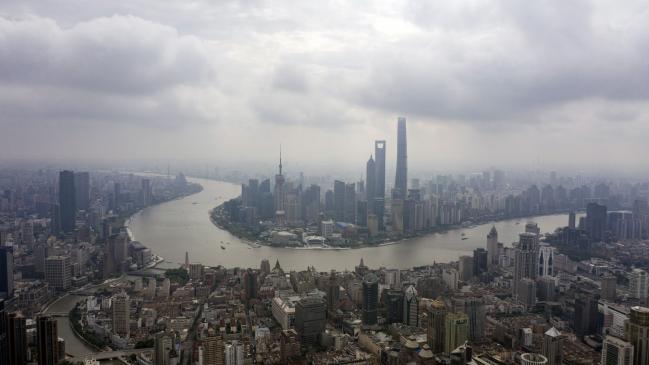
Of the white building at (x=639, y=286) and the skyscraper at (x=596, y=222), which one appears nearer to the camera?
the white building at (x=639, y=286)

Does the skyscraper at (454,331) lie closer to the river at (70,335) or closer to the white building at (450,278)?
the white building at (450,278)

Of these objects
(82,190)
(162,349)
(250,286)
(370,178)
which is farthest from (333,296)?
(370,178)

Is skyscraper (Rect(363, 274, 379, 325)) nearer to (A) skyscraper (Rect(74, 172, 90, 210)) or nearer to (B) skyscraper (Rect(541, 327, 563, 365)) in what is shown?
(B) skyscraper (Rect(541, 327, 563, 365))

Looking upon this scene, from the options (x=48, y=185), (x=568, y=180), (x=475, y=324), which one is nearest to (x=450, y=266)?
(x=475, y=324)

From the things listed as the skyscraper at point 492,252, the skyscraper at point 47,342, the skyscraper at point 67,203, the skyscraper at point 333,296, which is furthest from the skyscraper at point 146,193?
the skyscraper at point 47,342

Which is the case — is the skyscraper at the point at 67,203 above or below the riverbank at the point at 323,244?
above

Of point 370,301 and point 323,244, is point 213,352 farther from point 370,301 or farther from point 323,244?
point 323,244

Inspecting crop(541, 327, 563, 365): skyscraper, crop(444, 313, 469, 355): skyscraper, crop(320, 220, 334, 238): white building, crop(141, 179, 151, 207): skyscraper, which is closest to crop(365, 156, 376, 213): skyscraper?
crop(320, 220, 334, 238): white building
